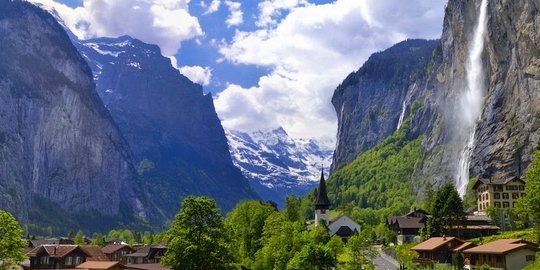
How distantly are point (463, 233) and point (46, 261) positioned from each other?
8629cm

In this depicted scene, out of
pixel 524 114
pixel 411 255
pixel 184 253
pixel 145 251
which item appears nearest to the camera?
pixel 184 253

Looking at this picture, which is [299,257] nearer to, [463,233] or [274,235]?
[274,235]

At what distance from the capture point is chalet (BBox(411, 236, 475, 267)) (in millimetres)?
110812

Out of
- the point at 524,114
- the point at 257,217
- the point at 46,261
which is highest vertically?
the point at 524,114

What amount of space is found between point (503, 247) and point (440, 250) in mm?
15916

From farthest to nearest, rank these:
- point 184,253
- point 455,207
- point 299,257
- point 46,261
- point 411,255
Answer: point 46,261 → point 455,207 → point 411,255 → point 299,257 → point 184,253

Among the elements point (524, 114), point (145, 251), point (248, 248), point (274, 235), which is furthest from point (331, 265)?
point (524, 114)

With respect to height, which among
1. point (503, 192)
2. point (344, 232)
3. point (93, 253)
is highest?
point (503, 192)

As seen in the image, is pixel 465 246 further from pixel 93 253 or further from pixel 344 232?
pixel 93 253

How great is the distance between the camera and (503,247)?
9738 cm

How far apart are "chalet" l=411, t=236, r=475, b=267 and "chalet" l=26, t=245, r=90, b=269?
229 ft

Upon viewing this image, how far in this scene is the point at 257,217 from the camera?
130125mm

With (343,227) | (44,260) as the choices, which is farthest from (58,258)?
(343,227)

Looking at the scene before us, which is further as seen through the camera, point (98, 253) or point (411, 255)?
point (98, 253)
